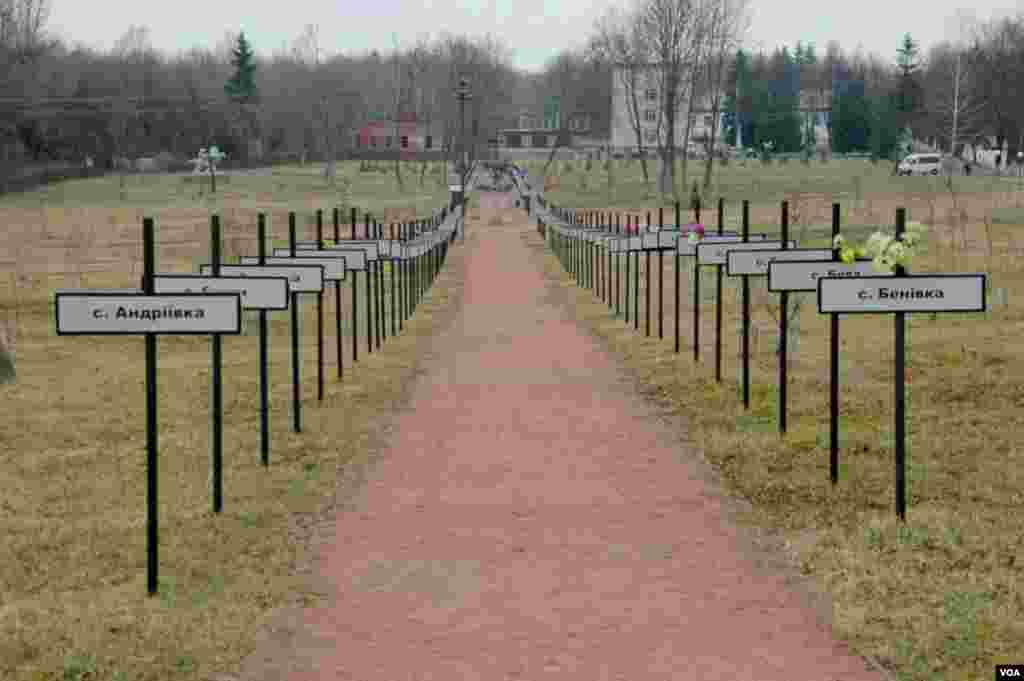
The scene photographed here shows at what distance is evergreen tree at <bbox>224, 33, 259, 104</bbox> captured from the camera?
120188 mm

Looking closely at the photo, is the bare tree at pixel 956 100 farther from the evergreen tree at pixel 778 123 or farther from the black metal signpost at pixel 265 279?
the black metal signpost at pixel 265 279

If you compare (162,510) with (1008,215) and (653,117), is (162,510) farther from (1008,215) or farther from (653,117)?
(653,117)

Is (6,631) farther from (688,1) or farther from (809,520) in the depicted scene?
(688,1)

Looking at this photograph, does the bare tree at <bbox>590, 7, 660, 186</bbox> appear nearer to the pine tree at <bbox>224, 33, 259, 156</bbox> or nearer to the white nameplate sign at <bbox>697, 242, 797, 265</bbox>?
the pine tree at <bbox>224, 33, 259, 156</bbox>

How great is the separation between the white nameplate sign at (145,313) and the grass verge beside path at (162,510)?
52.2 inches

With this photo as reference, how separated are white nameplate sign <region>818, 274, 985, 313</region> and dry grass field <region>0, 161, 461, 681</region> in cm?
345

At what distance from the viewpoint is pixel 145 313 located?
7789 millimetres

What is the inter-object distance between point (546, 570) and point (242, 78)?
4653 inches

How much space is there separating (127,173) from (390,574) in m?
85.9

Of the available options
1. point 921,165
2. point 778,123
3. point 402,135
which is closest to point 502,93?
point 402,135

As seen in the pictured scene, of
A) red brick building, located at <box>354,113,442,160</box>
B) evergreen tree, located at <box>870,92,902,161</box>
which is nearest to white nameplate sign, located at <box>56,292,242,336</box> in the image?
evergreen tree, located at <box>870,92,902,161</box>

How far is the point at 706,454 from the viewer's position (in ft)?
38.8

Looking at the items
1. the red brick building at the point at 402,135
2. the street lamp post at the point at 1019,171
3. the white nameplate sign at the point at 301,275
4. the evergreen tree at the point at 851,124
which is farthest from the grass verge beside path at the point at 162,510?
the red brick building at the point at 402,135

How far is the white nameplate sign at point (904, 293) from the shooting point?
889 cm
